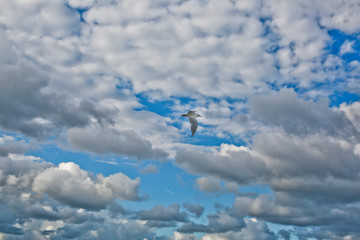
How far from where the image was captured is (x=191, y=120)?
6962cm

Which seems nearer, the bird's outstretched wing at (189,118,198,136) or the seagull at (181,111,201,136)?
the seagull at (181,111,201,136)

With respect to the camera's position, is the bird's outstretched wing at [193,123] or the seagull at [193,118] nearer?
the seagull at [193,118]
